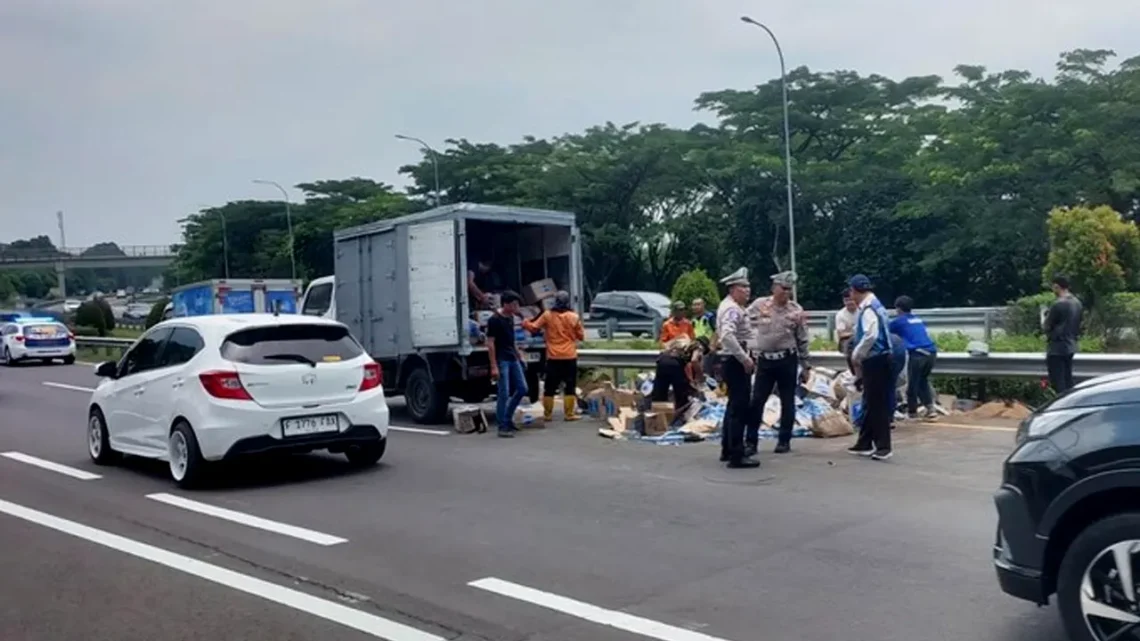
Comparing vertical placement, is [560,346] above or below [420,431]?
above

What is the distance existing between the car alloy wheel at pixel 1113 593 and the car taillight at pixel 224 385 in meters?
7.17

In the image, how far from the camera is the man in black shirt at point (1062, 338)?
11617 mm

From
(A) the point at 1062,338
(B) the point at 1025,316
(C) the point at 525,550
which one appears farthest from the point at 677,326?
(B) the point at 1025,316

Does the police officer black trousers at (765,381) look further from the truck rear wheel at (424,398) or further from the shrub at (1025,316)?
the shrub at (1025,316)

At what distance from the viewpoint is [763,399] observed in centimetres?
1032

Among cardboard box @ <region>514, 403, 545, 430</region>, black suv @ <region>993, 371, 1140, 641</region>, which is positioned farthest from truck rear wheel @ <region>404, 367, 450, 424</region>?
black suv @ <region>993, 371, 1140, 641</region>

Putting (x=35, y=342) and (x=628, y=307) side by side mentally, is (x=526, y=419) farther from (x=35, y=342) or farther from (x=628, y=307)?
(x=628, y=307)

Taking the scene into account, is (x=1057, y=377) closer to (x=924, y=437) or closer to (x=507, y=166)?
(x=924, y=437)

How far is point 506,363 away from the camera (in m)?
12.8

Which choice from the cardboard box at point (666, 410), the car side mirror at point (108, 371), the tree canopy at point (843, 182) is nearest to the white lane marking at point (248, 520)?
the car side mirror at point (108, 371)

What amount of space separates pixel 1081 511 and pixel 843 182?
38.9 meters

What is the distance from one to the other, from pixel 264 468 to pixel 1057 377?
27.4 feet

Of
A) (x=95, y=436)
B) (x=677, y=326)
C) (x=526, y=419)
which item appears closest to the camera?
(x=95, y=436)

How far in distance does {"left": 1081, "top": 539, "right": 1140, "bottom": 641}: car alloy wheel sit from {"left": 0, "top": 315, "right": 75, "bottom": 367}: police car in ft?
101
